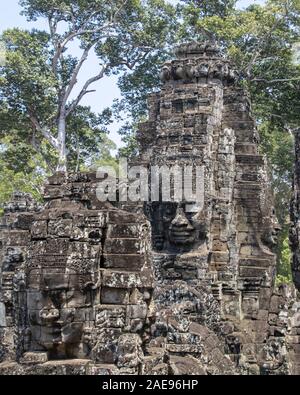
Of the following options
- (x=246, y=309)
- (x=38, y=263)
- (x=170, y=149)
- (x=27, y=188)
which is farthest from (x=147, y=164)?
(x=27, y=188)

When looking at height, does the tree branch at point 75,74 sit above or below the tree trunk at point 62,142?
above

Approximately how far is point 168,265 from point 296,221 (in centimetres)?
676

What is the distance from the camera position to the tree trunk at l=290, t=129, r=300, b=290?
420 inches

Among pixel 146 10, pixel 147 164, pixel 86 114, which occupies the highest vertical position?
pixel 146 10

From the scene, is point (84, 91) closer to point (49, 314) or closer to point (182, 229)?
point (182, 229)

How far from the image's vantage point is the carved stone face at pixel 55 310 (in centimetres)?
905

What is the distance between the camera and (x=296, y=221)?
10836mm

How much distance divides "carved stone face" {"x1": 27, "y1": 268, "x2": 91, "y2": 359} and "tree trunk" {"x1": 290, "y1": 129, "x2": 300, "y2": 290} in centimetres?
315

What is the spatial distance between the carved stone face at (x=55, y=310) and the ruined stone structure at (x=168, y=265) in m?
0.01

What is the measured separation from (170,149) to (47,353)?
30.2ft

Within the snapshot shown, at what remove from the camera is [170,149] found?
1770cm

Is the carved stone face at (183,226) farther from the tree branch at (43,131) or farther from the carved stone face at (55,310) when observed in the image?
the tree branch at (43,131)

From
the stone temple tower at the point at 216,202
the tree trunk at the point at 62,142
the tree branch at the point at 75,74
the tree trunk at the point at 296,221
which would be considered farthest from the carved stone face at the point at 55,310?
the tree branch at the point at 75,74
